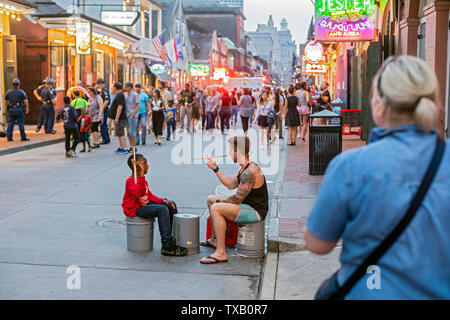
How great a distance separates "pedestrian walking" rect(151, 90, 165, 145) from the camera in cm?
1940

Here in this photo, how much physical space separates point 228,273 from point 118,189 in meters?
5.09

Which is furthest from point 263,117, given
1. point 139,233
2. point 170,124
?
point 139,233

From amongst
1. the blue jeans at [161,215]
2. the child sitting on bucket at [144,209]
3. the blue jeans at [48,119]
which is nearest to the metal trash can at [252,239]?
the child sitting on bucket at [144,209]

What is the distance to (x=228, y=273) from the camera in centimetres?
605

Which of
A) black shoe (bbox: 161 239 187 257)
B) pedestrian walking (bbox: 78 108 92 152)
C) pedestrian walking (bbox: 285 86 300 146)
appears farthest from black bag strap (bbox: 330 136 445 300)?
pedestrian walking (bbox: 285 86 300 146)

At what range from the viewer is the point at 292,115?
1852 centimetres

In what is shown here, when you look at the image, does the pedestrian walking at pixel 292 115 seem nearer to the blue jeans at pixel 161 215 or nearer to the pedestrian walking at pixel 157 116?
the pedestrian walking at pixel 157 116

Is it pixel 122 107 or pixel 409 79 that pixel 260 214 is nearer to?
pixel 409 79

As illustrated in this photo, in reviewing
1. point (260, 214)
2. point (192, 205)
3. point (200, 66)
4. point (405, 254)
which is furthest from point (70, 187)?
point (200, 66)

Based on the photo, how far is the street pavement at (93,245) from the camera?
5.46m

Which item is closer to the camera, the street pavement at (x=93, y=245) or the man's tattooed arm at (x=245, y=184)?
the street pavement at (x=93, y=245)

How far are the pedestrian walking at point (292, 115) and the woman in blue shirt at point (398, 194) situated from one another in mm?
16305

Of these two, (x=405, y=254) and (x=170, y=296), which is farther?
(x=170, y=296)
